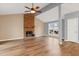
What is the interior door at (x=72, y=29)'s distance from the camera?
6902 millimetres

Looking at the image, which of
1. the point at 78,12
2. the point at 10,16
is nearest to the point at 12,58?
the point at 78,12

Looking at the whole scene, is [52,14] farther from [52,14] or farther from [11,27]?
[11,27]

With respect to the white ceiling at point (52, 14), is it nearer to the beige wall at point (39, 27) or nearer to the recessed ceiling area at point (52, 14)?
the recessed ceiling area at point (52, 14)

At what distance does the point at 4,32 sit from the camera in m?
8.39

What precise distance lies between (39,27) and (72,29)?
13.7 feet

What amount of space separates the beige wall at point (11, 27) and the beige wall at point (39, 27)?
62.7 inches

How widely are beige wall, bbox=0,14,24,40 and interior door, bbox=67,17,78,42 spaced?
3.80 m

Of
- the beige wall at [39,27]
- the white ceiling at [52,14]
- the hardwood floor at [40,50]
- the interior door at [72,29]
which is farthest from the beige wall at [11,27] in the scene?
the interior door at [72,29]

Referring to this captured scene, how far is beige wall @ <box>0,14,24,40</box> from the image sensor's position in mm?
8256

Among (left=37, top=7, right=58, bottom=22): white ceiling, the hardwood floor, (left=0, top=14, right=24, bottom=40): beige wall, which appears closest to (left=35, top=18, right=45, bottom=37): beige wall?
(left=37, top=7, right=58, bottom=22): white ceiling

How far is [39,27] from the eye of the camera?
11.1m

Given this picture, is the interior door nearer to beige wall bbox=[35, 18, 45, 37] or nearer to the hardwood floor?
the hardwood floor

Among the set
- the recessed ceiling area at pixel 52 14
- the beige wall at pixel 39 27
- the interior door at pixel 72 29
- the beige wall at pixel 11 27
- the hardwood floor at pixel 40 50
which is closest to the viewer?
the hardwood floor at pixel 40 50

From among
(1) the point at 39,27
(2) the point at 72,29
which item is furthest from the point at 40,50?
(1) the point at 39,27
